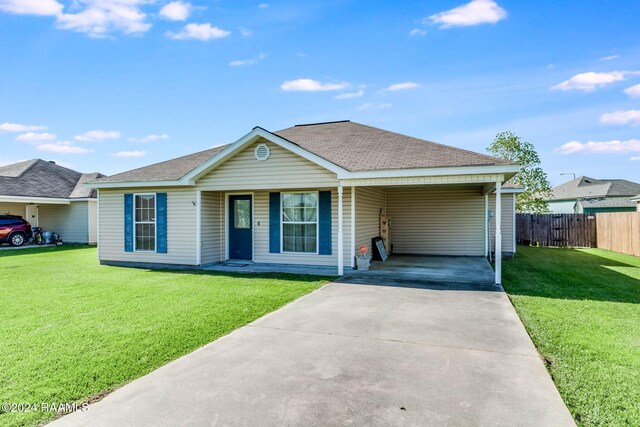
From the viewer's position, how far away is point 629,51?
1055 centimetres

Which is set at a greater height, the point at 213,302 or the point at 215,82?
the point at 215,82

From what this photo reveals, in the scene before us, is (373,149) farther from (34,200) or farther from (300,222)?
(34,200)

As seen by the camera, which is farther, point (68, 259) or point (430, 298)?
point (68, 259)

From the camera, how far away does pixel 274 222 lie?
10.9 meters

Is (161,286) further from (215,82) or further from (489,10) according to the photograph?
(489,10)

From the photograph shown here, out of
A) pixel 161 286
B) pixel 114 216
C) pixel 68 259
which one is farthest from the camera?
pixel 68 259

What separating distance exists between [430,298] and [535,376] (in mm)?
3297

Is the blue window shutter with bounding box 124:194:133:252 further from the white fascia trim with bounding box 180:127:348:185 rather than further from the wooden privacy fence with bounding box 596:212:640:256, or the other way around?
the wooden privacy fence with bounding box 596:212:640:256

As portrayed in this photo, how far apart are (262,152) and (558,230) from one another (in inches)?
623

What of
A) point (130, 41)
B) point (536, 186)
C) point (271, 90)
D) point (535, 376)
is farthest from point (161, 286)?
point (536, 186)

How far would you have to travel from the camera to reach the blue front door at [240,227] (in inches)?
450

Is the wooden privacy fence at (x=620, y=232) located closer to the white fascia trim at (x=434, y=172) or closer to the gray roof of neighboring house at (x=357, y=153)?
the gray roof of neighboring house at (x=357, y=153)

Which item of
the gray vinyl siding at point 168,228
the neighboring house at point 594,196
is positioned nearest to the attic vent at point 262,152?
the gray vinyl siding at point 168,228

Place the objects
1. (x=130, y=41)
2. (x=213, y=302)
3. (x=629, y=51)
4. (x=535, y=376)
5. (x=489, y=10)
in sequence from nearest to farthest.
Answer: (x=535, y=376), (x=213, y=302), (x=489, y=10), (x=629, y=51), (x=130, y=41)
